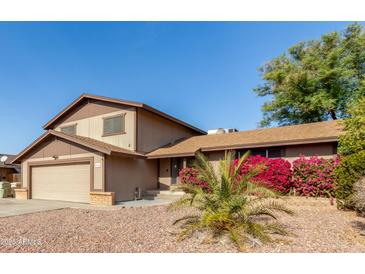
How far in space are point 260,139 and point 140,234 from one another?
10056mm

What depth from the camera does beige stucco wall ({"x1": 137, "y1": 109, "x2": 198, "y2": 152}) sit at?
1530cm

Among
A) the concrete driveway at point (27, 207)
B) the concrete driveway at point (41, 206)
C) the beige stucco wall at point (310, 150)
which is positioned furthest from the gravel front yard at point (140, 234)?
the beige stucco wall at point (310, 150)

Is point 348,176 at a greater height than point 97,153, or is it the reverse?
point 97,153

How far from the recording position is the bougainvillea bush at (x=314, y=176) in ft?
35.4

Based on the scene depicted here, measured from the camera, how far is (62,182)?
47.4 feet

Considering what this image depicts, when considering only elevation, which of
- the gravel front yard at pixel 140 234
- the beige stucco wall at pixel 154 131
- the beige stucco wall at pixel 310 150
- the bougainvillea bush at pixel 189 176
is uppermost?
the beige stucco wall at pixel 154 131

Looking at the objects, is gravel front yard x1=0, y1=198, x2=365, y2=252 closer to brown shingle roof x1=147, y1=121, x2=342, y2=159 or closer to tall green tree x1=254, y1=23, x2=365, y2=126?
brown shingle roof x1=147, y1=121, x2=342, y2=159

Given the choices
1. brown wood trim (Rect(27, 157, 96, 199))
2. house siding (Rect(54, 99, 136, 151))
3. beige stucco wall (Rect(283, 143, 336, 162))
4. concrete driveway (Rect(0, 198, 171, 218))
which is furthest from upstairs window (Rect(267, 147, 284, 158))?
brown wood trim (Rect(27, 157, 96, 199))

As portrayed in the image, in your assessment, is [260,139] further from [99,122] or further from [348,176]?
[99,122]

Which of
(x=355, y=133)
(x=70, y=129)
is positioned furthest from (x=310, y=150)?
(x=70, y=129)

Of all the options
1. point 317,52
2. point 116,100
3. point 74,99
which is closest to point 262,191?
point 116,100

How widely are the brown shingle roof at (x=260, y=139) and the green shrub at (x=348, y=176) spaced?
2.85 meters

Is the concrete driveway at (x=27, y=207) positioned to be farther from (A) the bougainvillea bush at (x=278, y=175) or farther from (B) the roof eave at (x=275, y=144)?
(A) the bougainvillea bush at (x=278, y=175)
